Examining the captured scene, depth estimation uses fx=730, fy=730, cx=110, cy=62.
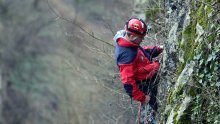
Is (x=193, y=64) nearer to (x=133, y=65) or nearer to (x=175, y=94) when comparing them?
(x=175, y=94)

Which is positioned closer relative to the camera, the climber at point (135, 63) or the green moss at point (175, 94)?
the green moss at point (175, 94)

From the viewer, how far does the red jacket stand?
9.81 meters

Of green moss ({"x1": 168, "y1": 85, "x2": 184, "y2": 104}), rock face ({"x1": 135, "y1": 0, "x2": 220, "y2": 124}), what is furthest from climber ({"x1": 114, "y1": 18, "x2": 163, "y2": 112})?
green moss ({"x1": 168, "y1": 85, "x2": 184, "y2": 104})

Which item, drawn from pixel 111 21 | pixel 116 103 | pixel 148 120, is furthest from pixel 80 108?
pixel 148 120

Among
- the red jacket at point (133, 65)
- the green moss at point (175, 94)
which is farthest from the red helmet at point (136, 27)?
the green moss at point (175, 94)

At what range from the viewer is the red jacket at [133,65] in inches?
386

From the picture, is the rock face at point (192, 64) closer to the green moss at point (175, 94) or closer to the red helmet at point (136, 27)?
the green moss at point (175, 94)

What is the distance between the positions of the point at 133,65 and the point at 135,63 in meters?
0.09

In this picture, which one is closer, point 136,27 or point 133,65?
point 136,27

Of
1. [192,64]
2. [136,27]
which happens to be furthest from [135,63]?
[192,64]

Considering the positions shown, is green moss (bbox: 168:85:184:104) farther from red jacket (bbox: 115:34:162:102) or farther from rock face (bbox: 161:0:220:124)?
red jacket (bbox: 115:34:162:102)

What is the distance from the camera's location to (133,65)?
391 inches

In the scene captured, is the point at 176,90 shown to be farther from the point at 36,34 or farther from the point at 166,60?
the point at 36,34

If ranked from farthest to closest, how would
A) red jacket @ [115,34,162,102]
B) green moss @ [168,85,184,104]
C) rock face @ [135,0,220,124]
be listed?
red jacket @ [115,34,162,102] → green moss @ [168,85,184,104] → rock face @ [135,0,220,124]
